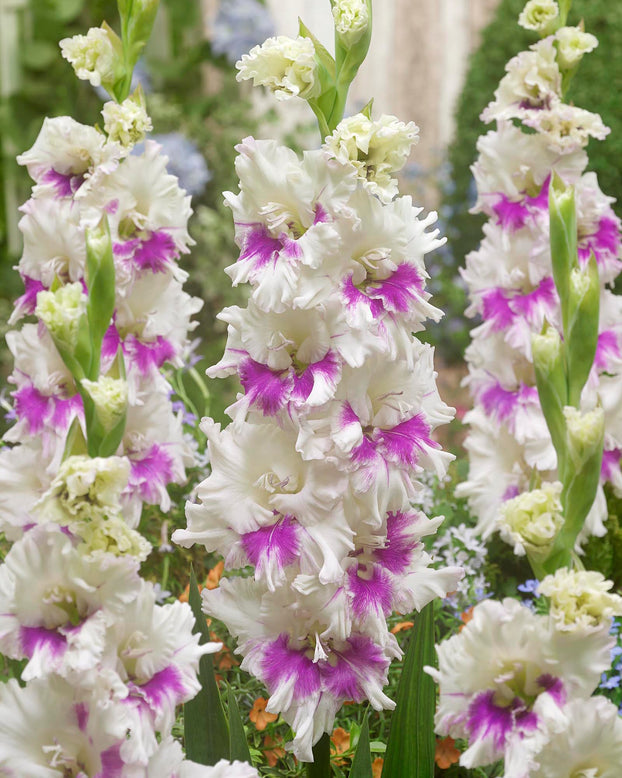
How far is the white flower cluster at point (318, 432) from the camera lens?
897 mm

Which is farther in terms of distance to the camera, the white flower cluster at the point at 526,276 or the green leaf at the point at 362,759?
the white flower cluster at the point at 526,276

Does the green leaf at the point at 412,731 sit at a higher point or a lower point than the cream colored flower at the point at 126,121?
lower

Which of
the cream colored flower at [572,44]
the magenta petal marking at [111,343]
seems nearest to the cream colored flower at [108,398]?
the magenta petal marking at [111,343]

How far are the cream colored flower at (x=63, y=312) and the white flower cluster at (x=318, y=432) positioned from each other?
187mm

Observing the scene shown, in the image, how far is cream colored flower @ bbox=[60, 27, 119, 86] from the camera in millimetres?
1217

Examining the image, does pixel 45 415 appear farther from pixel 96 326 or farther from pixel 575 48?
pixel 575 48

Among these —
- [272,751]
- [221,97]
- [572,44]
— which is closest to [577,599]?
[272,751]

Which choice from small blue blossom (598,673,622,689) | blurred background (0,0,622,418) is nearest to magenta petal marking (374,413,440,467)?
small blue blossom (598,673,622,689)

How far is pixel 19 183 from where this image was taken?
12.5 ft

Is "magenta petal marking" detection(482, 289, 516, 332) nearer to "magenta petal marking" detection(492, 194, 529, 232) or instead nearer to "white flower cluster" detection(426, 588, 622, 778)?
"magenta petal marking" detection(492, 194, 529, 232)

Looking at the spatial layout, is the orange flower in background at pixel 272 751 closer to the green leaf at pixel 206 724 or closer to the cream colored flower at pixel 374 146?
the green leaf at pixel 206 724

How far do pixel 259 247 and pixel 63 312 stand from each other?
230 mm

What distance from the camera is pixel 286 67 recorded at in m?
A: 0.91

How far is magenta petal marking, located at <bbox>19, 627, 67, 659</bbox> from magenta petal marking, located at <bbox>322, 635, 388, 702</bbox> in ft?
0.94
